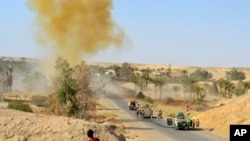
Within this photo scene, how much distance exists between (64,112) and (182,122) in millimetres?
11116

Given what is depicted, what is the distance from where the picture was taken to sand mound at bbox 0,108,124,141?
68.4 ft

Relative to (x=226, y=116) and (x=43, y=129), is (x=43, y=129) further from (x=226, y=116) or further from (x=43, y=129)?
(x=226, y=116)

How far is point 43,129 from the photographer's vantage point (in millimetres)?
21188

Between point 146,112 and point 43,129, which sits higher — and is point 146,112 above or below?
below

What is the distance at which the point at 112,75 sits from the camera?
155 meters

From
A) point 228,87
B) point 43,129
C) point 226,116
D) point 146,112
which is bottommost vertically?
point 146,112

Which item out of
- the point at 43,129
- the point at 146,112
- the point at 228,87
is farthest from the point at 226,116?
the point at 228,87

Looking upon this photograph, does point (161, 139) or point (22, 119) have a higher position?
point (22, 119)

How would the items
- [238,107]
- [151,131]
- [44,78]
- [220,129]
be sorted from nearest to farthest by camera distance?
[151,131], [220,129], [238,107], [44,78]

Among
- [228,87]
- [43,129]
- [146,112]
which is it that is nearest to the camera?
[43,129]

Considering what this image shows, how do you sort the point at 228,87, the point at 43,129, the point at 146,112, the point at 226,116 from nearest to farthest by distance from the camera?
1. the point at 43,129
2. the point at 226,116
3. the point at 146,112
4. the point at 228,87

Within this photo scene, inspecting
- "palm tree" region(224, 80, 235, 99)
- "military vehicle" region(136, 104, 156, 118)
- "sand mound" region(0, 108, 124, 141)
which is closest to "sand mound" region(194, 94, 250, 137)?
"military vehicle" region(136, 104, 156, 118)

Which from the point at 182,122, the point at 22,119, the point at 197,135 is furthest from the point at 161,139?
the point at 22,119

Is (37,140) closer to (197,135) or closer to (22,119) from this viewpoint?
(22,119)
